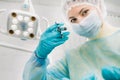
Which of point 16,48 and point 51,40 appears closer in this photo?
point 51,40

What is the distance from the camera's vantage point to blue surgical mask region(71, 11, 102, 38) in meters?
1.56

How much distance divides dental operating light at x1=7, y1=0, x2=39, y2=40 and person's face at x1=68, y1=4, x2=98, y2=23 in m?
0.26

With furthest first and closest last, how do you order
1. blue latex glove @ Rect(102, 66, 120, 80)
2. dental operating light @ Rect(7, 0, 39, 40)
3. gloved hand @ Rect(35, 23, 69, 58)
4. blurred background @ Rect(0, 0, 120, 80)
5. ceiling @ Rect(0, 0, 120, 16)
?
ceiling @ Rect(0, 0, 120, 16), blurred background @ Rect(0, 0, 120, 80), dental operating light @ Rect(7, 0, 39, 40), gloved hand @ Rect(35, 23, 69, 58), blue latex glove @ Rect(102, 66, 120, 80)

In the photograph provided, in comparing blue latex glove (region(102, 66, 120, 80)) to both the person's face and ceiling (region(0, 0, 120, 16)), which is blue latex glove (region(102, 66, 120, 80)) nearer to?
the person's face

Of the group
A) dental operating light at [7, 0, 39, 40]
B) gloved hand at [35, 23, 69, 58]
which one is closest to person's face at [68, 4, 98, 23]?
gloved hand at [35, 23, 69, 58]

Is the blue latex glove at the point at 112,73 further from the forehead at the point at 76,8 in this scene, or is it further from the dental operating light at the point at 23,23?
the dental operating light at the point at 23,23

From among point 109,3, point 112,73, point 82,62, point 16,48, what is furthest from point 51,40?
point 109,3

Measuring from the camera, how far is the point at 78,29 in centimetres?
159

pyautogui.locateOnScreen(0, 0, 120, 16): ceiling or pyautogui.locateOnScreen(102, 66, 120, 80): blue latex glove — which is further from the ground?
pyautogui.locateOnScreen(0, 0, 120, 16): ceiling

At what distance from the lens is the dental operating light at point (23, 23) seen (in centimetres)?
176

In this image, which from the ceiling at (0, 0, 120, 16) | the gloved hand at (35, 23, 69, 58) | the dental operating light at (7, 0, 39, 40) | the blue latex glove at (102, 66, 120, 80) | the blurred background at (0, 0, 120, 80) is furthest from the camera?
the ceiling at (0, 0, 120, 16)

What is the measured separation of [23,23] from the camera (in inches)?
70.0

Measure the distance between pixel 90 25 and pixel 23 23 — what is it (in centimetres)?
47

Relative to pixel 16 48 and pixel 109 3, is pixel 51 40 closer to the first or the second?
pixel 16 48
